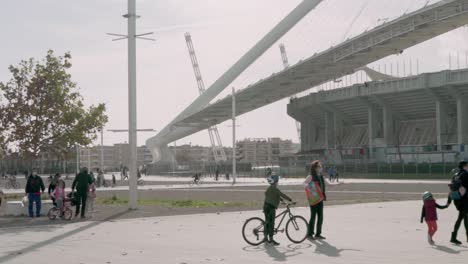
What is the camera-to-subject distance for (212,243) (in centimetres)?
1346

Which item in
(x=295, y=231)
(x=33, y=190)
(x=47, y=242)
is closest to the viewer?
(x=295, y=231)

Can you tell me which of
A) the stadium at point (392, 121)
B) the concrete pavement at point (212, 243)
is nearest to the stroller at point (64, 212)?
the concrete pavement at point (212, 243)

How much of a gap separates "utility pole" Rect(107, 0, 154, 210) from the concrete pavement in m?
4.03

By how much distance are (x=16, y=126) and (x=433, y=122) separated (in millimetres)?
71714

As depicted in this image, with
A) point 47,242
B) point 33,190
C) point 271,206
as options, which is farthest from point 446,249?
point 33,190

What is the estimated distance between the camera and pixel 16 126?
3209 centimetres

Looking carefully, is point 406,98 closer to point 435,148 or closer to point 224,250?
point 435,148

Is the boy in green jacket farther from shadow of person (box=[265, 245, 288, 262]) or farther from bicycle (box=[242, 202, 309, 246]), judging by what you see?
shadow of person (box=[265, 245, 288, 262])

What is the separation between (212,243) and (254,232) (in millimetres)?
851

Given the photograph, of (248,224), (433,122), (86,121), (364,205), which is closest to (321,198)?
(248,224)

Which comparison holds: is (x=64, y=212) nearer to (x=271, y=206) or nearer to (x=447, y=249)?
(x=271, y=206)

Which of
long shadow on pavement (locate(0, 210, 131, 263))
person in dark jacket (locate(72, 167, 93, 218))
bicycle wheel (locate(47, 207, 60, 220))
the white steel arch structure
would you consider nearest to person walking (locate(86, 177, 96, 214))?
person in dark jacket (locate(72, 167, 93, 218))

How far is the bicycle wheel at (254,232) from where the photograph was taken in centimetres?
1318

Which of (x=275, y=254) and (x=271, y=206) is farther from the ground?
(x=271, y=206)
